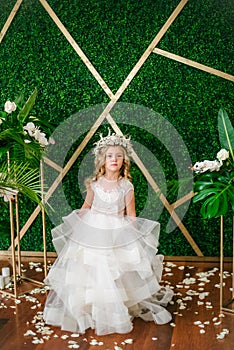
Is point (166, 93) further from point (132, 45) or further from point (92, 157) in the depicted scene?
point (92, 157)

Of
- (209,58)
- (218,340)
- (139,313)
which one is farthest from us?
(209,58)

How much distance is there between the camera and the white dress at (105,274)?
3.91 metres

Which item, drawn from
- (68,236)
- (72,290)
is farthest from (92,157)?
(72,290)

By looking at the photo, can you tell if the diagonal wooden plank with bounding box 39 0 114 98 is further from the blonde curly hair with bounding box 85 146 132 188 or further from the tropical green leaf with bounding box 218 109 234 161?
the tropical green leaf with bounding box 218 109 234 161

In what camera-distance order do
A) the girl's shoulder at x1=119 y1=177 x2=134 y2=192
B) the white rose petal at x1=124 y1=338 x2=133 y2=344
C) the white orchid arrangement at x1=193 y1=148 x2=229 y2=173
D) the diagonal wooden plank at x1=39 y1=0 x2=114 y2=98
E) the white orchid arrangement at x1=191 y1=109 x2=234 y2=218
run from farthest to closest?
the diagonal wooden plank at x1=39 y1=0 x2=114 y2=98, the girl's shoulder at x1=119 y1=177 x2=134 y2=192, the white orchid arrangement at x1=193 y1=148 x2=229 y2=173, the white orchid arrangement at x1=191 y1=109 x2=234 y2=218, the white rose petal at x1=124 y1=338 x2=133 y2=344

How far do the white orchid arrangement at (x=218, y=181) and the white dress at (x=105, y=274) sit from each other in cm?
46

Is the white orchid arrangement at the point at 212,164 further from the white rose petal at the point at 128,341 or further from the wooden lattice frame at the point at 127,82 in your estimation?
the white rose petal at the point at 128,341

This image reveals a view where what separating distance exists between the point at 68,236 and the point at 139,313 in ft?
2.40

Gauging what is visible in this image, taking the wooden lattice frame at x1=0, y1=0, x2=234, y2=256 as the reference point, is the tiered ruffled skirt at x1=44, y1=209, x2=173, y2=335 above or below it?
below

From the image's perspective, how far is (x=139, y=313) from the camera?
13.5 ft

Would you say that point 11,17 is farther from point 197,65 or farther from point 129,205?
point 129,205

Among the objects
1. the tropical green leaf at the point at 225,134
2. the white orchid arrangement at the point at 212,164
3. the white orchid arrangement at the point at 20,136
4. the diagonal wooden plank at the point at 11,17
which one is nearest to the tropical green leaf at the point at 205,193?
the white orchid arrangement at the point at 212,164

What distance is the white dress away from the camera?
391 centimetres

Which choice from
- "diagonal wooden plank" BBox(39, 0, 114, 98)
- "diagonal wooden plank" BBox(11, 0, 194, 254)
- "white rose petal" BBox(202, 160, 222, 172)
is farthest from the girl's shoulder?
"diagonal wooden plank" BBox(39, 0, 114, 98)
